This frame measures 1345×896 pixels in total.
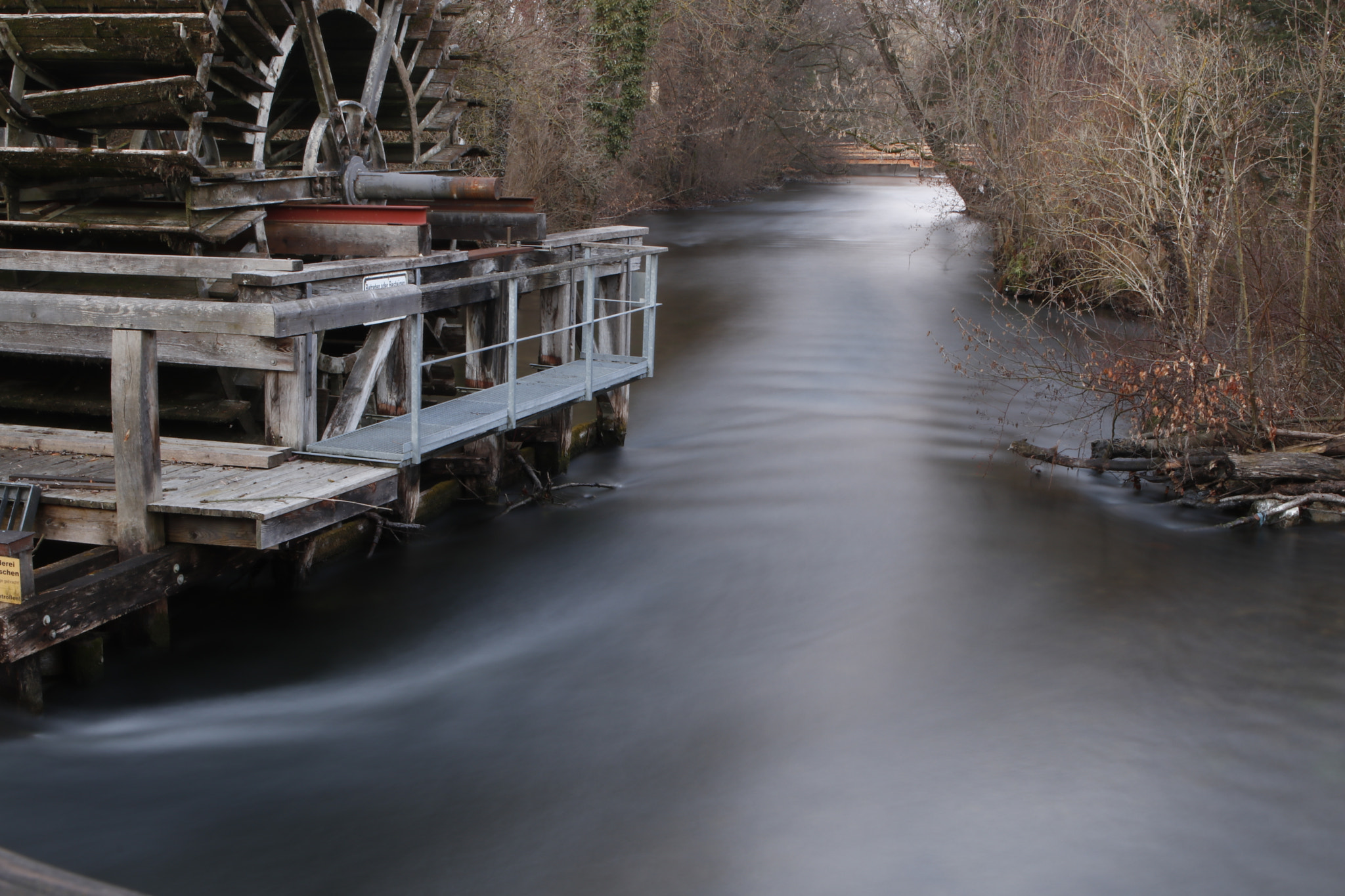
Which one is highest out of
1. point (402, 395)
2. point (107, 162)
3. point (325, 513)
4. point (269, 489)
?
point (107, 162)

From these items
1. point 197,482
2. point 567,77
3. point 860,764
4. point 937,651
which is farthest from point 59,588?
point 567,77

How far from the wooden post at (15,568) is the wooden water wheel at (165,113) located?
4.14 metres

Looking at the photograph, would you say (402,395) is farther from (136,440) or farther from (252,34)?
(252,34)

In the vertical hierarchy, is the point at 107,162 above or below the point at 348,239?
above

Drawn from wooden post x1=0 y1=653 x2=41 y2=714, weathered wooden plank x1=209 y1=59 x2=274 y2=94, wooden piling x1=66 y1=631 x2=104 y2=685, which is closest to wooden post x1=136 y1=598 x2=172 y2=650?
wooden piling x1=66 y1=631 x2=104 y2=685

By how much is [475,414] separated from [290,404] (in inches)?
68.0

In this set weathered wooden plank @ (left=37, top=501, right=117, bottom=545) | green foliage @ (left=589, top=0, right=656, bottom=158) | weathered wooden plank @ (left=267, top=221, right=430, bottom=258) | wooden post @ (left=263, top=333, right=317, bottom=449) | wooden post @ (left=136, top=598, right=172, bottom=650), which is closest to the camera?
weathered wooden plank @ (left=37, top=501, right=117, bottom=545)

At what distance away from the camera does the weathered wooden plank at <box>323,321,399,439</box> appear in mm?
7387

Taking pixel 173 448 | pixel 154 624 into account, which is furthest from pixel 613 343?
pixel 154 624

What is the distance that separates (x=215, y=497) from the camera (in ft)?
19.8

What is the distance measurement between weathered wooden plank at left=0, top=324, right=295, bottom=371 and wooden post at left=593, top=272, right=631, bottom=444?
3.98 meters

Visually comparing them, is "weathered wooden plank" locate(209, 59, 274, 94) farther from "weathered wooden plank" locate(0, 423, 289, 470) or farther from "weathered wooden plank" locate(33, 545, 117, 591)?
"weathered wooden plank" locate(33, 545, 117, 591)

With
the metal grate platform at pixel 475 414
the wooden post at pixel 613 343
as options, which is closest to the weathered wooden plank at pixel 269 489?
the metal grate platform at pixel 475 414

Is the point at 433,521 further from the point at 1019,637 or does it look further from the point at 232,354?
the point at 1019,637
